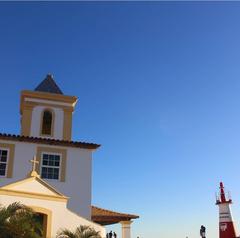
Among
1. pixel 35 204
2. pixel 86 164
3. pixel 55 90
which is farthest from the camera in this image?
pixel 55 90

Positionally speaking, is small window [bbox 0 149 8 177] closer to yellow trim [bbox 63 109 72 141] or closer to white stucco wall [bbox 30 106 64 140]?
white stucco wall [bbox 30 106 64 140]

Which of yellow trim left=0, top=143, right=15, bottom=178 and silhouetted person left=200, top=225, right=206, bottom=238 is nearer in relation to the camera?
yellow trim left=0, top=143, right=15, bottom=178

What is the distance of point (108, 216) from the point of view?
2491 cm

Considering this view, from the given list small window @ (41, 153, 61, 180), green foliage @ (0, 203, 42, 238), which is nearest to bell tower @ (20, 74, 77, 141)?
small window @ (41, 153, 61, 180)

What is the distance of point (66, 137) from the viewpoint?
91.2ft

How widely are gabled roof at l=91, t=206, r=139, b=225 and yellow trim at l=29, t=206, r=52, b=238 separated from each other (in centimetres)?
674

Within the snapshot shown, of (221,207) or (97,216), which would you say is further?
(221,207)

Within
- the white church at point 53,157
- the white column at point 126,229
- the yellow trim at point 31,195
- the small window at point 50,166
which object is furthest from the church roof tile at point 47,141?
the yellow trim at point 31,195

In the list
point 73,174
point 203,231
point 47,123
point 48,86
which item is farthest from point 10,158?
point 203,231

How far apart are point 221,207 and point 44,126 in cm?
1522

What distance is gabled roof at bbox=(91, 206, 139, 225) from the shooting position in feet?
81.0

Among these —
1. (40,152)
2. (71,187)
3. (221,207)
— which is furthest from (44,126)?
(221,207)

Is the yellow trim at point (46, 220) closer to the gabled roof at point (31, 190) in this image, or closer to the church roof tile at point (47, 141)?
the gabled roof at point (31, 190)

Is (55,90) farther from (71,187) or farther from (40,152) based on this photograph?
(71,187)
